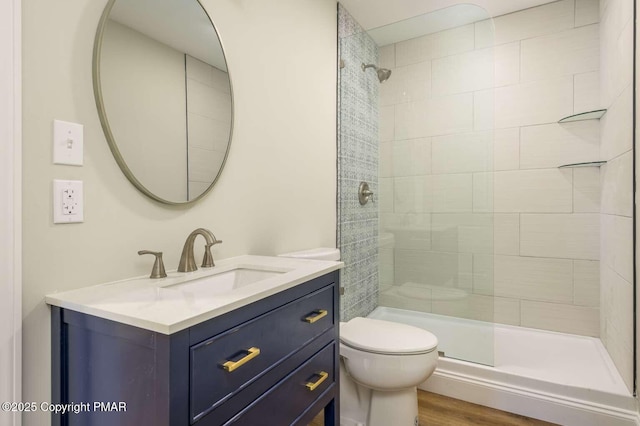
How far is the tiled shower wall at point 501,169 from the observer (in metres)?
2.36

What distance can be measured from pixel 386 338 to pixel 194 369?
1.19 m

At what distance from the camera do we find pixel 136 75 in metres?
1.12

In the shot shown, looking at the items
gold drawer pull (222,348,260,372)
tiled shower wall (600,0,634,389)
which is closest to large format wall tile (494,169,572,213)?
tiled shower wall (600,0,634,389)

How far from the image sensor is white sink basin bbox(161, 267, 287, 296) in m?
1.14

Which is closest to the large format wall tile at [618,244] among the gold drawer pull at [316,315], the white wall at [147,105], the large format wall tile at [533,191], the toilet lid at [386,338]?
the large format wall tile at [533,191]

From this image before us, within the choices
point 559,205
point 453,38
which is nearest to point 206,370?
point 453,38

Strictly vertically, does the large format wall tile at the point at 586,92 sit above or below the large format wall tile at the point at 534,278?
above

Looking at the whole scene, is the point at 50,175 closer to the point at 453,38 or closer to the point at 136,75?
the point at 136,75

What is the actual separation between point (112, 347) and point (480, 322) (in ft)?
7.48

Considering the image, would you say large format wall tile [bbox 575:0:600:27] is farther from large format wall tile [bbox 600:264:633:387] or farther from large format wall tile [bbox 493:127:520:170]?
large format wall tile [bbox 600:264:633:387]

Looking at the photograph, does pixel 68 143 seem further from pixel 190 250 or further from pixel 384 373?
pixel 384 373

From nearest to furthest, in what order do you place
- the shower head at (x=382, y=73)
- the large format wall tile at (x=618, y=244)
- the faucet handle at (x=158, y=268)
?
the faucet handle at (x=158, y=268) < the large format wall tile at (x=618, y=244) < the shower head at (x=382, y=73)

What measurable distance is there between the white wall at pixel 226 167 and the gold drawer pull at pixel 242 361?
49cm

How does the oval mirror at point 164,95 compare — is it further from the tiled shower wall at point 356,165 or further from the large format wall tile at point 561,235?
the large format wall tile at point 561,235
